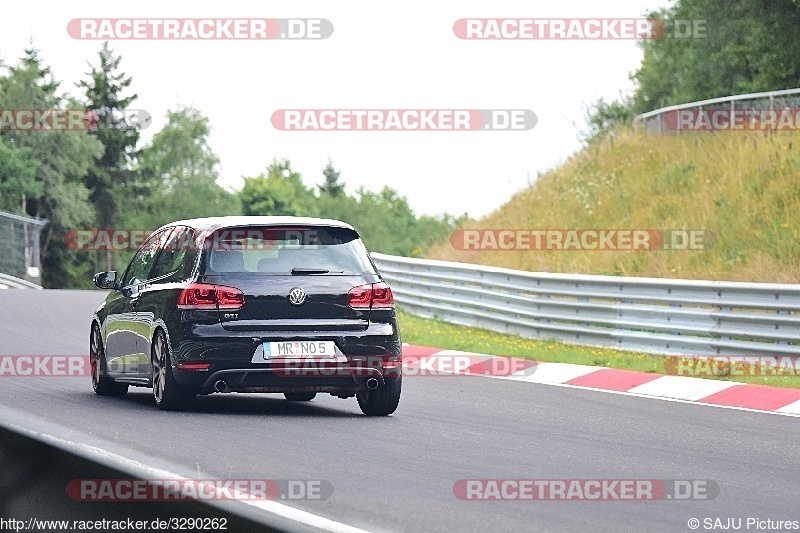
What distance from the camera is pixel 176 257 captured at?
39.4 ft

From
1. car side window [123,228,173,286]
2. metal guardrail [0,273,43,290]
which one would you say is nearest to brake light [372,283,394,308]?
car side window [123,228,173,286]

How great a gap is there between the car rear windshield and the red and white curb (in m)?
4.18

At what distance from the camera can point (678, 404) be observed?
1388cm

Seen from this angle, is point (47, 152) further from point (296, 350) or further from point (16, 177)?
point (296, 350)

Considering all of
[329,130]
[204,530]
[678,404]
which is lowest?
[678,404]

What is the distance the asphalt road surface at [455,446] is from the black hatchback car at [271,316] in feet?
1.03

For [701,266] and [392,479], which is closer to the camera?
[392,479]

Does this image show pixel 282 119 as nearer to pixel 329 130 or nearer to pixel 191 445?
pixel 329 130

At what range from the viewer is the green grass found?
16859 mm

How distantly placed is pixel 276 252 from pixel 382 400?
4.90ft

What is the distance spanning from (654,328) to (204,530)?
1400 cm

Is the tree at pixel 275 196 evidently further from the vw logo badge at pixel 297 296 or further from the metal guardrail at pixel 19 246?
the vw logo badge at pixel 297 296

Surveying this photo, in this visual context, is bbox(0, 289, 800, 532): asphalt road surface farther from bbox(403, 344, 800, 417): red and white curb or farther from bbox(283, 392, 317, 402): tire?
bbox(403, 344, 800, 417): red and white curb

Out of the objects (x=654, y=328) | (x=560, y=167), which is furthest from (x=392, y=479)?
(x=560, y=167)
